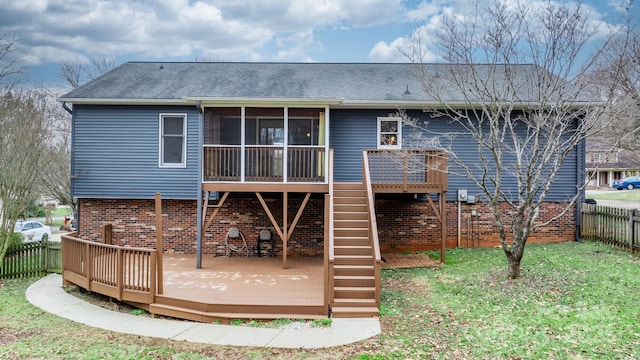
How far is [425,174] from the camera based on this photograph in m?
11.8

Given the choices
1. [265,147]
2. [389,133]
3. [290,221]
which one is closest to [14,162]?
[265,147]

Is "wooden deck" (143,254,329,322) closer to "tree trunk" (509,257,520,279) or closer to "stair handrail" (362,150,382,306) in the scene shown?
"stair handrail" (362,150,382,306)

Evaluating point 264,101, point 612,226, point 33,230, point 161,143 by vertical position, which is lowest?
point 33,230

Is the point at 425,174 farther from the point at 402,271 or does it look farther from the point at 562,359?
the point at 562,359

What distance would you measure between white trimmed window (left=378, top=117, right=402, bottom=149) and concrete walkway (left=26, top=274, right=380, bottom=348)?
22.4 feet

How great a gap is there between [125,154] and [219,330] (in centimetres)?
810

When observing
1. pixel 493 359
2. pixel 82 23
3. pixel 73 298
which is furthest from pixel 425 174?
pixel 82 23

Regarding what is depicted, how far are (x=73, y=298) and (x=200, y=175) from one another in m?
3.92

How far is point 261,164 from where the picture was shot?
1162 cm

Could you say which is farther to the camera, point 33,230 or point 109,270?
point 33,230

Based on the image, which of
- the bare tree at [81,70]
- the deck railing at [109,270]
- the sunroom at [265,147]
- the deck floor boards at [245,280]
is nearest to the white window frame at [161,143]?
the sunroom at [265,147]

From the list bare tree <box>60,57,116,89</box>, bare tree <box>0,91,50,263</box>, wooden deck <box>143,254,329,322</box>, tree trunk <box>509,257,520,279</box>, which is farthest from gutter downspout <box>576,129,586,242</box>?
bare tree <box>60,57,116,89</box>

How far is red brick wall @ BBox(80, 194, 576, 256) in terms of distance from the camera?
12797mm

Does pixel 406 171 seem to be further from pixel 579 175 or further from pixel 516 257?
pixel 579 175
